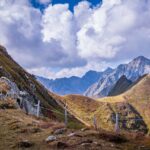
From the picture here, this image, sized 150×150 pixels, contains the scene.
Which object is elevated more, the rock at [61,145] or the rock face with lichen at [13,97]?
the rock face with lichen at [13,97]

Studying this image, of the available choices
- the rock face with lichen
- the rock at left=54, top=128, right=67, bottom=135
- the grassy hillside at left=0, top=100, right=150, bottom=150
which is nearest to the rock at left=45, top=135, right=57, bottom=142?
the grassy hillside at left=0, top=100, right=150, bottom=150

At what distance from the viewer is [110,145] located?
118 ft

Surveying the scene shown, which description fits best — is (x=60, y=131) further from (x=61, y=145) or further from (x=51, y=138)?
(x=61, y=145)

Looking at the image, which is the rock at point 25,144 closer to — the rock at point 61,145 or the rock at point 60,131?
A: the rock at point 61,145

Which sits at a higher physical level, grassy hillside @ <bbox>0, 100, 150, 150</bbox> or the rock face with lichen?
the rock face with lichen

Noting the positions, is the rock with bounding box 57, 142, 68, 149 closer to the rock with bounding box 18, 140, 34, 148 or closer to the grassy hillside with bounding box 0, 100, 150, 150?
the grassy hillside with bounding box 0, 100, 150, 150

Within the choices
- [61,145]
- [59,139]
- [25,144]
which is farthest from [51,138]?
[25,144]

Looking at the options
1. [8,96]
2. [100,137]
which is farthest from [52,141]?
[8,96]

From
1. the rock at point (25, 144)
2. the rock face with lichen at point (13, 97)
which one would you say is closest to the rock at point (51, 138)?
the rock at point (25, 144)

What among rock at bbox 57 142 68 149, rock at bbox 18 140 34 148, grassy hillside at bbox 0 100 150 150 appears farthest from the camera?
rock at bbox 18 140 34 148

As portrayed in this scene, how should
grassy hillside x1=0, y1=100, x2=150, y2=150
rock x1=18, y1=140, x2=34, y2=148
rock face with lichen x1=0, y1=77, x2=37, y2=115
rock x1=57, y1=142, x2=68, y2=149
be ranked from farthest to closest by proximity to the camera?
rock face with lichen x1=0, y1=77, x2=37, y2=115, rock x1=18, y1=140, x2=34, y2=148, grassy hillside x1=0, y1=100, x2=150, y2=150, rock x1=57, y1=142, x2=68, y2=149

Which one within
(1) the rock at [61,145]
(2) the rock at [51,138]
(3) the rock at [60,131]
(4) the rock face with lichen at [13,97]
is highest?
(4) the rock face with lichen at [13,97]

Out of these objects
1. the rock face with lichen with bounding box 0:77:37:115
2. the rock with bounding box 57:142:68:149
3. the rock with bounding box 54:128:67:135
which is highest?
the rock face with lichen with bounding box 0:77:37:115

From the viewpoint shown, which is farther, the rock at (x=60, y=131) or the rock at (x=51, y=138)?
the rock at (x=60, y=131)
